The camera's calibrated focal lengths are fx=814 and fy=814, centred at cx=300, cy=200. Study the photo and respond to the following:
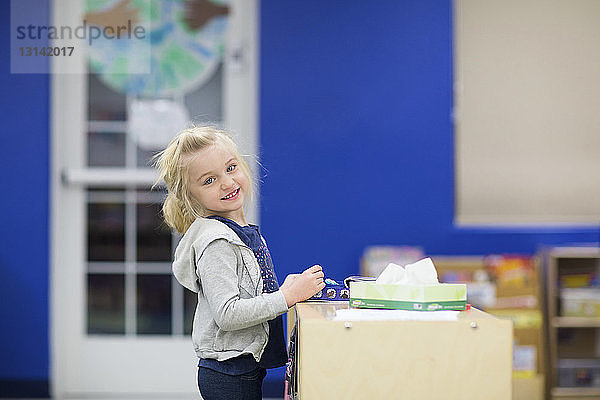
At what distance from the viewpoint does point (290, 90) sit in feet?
13.4

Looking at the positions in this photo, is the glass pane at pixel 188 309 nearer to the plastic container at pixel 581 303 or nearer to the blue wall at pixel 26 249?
the blue wall at pixel 26 249

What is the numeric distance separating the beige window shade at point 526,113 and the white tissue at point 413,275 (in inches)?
99.6

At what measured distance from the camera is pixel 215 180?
6.05ft

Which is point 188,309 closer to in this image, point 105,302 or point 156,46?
point 105,302

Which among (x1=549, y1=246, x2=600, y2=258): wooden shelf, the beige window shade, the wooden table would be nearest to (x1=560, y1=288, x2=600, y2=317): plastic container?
(x1=549, y1=246, x2=600, y2=258): wooden shelf

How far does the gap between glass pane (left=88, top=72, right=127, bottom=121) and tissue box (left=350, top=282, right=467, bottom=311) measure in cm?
280

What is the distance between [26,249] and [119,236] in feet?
1.50

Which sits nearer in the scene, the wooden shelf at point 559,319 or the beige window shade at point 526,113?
the wooden shelf at point 559,319

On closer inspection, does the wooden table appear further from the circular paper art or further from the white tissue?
the circular paper art

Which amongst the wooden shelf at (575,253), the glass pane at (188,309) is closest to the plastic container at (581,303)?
the wooden shelf at (575,253)

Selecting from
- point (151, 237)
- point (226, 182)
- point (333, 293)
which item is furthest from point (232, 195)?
point (151, 237)

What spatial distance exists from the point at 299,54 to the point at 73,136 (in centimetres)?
123

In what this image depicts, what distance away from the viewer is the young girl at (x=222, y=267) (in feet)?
5.71

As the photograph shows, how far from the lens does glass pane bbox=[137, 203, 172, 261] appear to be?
13.8 feet
